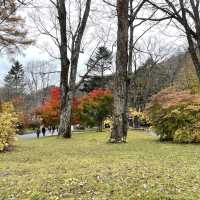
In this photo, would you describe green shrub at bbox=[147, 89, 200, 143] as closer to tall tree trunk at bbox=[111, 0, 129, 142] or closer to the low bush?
the low bush

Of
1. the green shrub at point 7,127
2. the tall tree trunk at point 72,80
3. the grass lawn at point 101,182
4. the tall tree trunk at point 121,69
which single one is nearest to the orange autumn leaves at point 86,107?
the tall tree trunk at point 72,80

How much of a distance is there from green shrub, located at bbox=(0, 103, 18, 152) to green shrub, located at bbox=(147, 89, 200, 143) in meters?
7.76

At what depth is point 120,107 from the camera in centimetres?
1683

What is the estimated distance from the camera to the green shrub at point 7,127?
1612cm

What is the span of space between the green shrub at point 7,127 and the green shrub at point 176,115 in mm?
7764

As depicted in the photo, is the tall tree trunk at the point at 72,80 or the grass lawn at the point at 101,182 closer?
the grass lawn at the point at 101,182

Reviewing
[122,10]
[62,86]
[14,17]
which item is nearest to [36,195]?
[122,10]

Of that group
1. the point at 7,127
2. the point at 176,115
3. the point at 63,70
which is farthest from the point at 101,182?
the point at 63,70

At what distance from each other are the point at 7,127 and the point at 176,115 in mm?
8765

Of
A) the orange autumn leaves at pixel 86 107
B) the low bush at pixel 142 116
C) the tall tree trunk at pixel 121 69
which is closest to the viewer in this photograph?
the tall tree trunk at pixel 121 69

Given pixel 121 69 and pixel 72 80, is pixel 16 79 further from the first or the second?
pixel 121 69

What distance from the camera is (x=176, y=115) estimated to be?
21.2 metres

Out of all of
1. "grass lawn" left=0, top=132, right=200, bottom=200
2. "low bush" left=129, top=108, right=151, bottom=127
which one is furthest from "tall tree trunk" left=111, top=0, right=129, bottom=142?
"grass lawn" left=0, top=132, right=200, bottom=200

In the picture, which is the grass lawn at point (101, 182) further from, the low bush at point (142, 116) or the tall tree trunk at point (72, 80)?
the tall tree trunk at point (72, 80)
